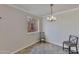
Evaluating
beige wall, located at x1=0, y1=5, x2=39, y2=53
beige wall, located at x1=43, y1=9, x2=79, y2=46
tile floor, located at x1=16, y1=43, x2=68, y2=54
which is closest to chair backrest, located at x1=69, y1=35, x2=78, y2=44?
beige wall, located at x1=43, y1=9, x2=79, y2=46

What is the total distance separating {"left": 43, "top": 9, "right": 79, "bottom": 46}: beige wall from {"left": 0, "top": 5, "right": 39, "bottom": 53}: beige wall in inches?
75.5

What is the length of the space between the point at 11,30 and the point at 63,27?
279cm

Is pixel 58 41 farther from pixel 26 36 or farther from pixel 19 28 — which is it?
pixel 19 28

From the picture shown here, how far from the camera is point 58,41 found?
481 centimetres

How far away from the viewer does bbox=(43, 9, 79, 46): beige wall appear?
12.7ft

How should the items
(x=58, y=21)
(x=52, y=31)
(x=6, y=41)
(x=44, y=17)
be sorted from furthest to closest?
(x=44, y=17) < (x=52, y=31) < (x=58, y=21) < (x=6, y=41)

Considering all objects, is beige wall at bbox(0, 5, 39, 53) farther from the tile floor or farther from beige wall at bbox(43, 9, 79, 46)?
beige wall at bbox(43, 9, 79, 46)

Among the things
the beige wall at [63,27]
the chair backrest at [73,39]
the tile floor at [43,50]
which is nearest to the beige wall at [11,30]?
the tile floor at [43,50]

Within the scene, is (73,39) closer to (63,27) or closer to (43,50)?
(63,27)

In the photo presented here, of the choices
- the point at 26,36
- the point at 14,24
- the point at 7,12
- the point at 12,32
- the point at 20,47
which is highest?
the point at 7,12

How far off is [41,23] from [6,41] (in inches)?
142

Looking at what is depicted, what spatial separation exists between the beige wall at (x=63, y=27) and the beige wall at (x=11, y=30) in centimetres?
192
